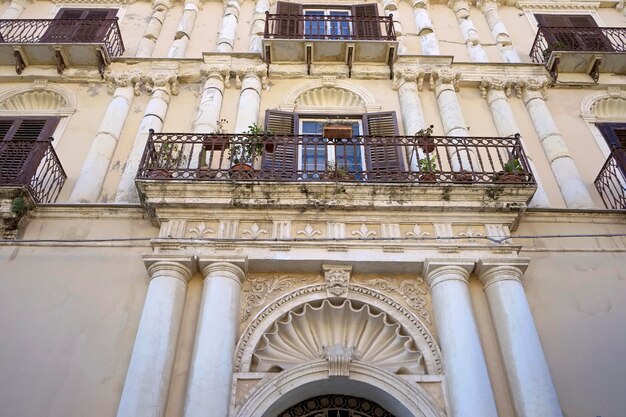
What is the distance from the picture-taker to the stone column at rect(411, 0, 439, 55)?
42.3 feet

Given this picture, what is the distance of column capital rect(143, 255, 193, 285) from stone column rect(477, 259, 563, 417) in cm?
421

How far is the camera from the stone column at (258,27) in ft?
42.3

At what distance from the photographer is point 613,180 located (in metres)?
10.1

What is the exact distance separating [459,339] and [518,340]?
77cm

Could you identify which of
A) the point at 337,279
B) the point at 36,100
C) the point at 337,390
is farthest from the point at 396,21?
the point at 337,390

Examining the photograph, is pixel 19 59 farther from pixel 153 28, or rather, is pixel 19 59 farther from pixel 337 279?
pixel 337 279

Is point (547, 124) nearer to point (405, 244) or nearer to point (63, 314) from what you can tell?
point (405, 244)

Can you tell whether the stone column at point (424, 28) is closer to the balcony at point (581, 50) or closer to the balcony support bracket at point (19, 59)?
the balcony at point (581, 50)

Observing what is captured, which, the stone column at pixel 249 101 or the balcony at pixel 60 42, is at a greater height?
the balcony at pixel 60 42

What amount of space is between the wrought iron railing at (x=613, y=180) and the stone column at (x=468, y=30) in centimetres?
400

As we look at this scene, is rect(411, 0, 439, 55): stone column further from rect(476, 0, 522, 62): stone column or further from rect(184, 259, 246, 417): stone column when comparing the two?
rect(184, 259, 246, 417): stone column

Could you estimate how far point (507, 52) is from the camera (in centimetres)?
1302

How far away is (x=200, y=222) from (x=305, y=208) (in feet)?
5.29

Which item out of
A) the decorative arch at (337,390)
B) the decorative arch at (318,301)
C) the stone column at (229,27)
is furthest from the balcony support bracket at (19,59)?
the decorative arch at (337,390)
